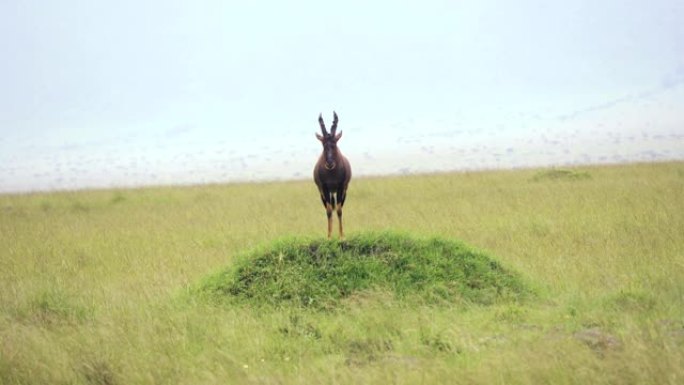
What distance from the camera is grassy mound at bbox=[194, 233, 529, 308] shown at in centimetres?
885

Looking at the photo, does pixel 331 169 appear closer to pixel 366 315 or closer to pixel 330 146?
pixel 330 146

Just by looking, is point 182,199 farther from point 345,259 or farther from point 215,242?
point 345,259

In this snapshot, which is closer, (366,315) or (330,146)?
(366,315)

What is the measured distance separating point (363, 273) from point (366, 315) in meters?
1.40

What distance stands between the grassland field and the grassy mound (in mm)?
268

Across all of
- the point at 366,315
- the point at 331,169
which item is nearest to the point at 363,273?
the point at 366,315

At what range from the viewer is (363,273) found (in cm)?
920

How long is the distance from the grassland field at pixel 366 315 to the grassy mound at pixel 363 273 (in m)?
0.27

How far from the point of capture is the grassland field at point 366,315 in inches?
234

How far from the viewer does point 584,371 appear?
5465 mm

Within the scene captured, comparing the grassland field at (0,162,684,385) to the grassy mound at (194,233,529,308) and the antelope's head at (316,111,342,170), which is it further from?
the antelope's head at (316,111,342,170)

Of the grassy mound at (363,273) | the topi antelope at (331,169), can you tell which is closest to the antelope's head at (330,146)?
the topi antelope at (331,169)

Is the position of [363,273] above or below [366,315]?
above

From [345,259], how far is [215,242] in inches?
259
